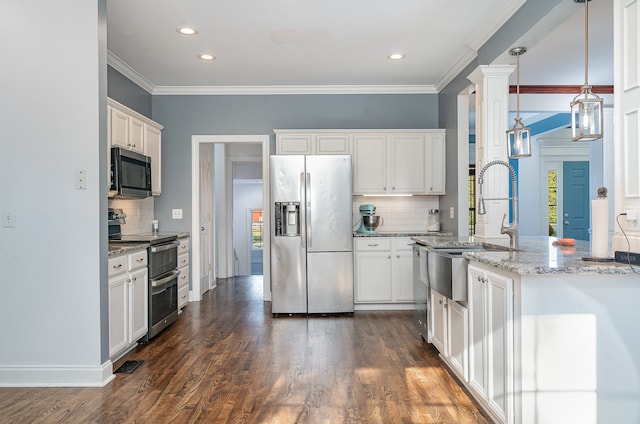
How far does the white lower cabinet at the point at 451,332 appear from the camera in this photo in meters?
2.75

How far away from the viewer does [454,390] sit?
2818 millimetres

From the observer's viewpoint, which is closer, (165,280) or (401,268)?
(165,280)

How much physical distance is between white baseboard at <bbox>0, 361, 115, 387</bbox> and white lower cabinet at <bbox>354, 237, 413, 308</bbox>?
9.50 ft

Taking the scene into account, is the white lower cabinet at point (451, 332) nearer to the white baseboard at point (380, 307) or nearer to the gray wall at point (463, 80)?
the white baseboard at point (380, 307)

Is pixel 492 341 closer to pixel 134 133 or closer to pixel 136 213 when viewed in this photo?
pixel 134 133

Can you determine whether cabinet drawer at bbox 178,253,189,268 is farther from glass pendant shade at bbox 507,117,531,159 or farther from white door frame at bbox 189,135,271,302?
glass pendant shade at bbox 507,117,531,159

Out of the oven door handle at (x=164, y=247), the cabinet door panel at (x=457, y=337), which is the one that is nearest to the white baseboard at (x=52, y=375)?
the oven door handle at (x=164, y=247)

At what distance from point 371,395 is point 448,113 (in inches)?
141

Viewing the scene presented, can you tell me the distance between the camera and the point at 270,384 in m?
2.95

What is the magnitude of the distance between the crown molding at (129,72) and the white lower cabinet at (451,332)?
373cm

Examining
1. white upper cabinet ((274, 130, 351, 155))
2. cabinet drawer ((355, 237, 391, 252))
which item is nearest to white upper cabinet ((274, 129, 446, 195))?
white upper cabinet ((274, 130, 351, 155))

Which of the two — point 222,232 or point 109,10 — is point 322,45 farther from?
point 222,232

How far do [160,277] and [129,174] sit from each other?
977 mm

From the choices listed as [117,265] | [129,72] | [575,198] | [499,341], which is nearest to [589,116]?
[499,341]
